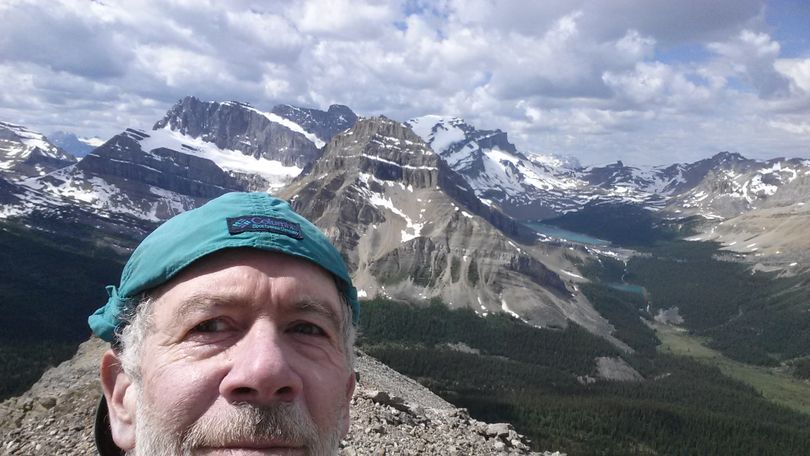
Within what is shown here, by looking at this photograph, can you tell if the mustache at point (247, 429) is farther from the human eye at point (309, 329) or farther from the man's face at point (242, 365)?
the human eye at point (309, 329)

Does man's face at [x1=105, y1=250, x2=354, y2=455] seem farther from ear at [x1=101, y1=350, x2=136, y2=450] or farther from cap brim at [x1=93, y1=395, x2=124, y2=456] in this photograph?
cap brim at [x1=93, y1=395, x2=124, y2=456]

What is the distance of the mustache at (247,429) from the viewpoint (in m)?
2.96

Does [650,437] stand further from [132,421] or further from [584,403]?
[132,421]

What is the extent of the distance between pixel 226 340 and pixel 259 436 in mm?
688

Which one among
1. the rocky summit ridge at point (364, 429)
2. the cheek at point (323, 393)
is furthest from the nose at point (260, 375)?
the rocky summit ridge at point (364, 429)

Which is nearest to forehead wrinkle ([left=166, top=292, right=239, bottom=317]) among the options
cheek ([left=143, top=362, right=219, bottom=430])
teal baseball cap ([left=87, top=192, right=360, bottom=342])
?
teal baseball cap ([left=87, top=192, right=360, bottom=342])

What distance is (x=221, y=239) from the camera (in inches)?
137

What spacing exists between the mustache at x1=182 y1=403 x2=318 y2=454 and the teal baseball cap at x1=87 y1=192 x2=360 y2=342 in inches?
40.2

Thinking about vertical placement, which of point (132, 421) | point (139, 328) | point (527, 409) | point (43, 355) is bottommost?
point (43, 355)

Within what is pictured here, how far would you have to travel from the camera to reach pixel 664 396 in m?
140

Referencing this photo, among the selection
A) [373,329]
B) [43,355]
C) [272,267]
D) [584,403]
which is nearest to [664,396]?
[584,403]

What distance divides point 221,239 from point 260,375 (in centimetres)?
95

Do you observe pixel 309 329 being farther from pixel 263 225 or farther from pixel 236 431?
pixel 236 431

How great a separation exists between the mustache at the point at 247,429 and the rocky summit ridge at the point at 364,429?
1224 cm
